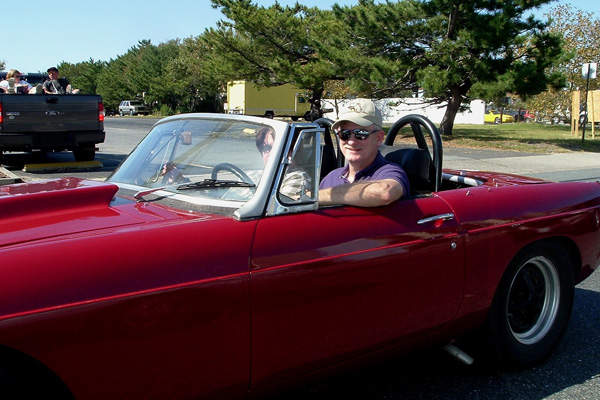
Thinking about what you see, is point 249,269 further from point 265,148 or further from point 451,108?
point 451,108

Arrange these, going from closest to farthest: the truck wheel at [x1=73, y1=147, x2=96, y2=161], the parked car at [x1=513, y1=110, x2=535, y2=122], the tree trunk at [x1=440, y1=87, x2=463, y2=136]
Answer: the truck wheel at [x1=73, y1=147, x2=96, y2=161]
the tree trunk at [x1=440, y1=87, x2=463, y2=136]
the parked car at [x1=513, y1=110, x2=535, y2=122]

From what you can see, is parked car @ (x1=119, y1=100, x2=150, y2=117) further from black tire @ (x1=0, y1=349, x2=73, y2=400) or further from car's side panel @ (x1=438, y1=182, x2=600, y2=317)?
black tire @ (x1=0, y1=349, x2=73, y2=400)

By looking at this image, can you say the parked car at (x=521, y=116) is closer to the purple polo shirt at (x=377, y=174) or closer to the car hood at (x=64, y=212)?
the purple polo shirt at (x=377, y=174)

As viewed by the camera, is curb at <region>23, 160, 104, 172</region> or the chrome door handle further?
curb at <region>23, 160, 104, 172</region>

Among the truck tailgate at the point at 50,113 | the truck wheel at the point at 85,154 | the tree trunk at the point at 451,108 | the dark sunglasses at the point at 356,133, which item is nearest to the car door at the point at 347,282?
the dark sunglasses at the point at 356,133

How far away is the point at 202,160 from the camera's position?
8.95 feet

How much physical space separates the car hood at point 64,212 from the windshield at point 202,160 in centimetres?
21

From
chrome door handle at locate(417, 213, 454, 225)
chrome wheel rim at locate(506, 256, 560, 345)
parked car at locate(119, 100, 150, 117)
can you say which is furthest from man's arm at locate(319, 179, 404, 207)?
parked car at locate(119, 100, 150, 117)

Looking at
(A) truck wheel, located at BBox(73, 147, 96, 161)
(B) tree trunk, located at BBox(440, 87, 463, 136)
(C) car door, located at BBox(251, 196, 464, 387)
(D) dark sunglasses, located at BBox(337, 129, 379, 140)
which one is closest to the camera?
(C) car door, located at BBox(251, 196, 464, 387)

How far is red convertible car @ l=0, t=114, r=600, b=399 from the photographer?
1.78m

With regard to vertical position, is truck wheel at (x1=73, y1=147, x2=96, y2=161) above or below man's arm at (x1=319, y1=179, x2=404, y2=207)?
below

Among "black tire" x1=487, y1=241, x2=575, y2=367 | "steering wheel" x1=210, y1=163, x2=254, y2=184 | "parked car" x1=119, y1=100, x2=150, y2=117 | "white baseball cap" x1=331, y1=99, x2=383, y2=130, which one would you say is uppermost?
A: "parked car" x1=119, y1=100, x2=150, y2=117

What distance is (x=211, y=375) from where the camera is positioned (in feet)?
6.63

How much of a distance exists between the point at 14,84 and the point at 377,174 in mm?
10529
